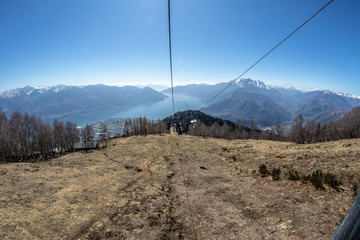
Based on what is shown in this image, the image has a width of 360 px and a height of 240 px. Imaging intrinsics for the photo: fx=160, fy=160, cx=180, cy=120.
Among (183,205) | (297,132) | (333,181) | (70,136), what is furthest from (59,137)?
(297,132)

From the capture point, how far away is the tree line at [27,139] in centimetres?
5500

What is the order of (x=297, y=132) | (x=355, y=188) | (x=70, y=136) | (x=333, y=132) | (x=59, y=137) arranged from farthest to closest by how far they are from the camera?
(x=297, y=132) < (x=70, y=136) < (x=59, y=137) < (x=333, y=132) < (x=355, y=188)

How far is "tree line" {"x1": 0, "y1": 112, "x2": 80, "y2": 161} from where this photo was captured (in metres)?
55.0

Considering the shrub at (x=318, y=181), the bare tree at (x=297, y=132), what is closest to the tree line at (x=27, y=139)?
the shrub at (x=318, y=181)

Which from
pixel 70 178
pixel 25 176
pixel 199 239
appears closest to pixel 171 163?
pixel 70 178

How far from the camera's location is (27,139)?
66125mm

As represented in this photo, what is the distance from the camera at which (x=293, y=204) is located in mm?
10516

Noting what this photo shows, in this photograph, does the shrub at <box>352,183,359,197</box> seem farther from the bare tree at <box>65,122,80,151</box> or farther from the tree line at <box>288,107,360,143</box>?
the bare tree at <box>65,122,80,151</box>

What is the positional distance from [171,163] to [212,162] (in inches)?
271

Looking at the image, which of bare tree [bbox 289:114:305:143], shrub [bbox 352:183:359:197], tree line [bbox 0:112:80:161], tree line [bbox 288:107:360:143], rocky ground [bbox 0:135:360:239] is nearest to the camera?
rocky ground [bbox 0:135:360:239]

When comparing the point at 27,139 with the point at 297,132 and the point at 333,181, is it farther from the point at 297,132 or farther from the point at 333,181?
the point at 297,132

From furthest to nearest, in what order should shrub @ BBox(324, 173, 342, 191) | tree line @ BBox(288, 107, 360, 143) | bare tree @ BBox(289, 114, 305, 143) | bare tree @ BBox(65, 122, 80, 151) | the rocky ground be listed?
bare tree @ BBox(289, 114, 305, 143)
bare tree @ BBox(65, 122, 80, 151)
tree line @ BBox(288, 107, 360, 143)
shrub @ BBox(324, 173, 342, 191)
the rocky ground

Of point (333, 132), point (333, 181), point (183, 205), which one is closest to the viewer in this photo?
point (333, 181)

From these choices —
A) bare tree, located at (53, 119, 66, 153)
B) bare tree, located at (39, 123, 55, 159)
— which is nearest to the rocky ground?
bare tree, located at (39, 123, 55, 159)
